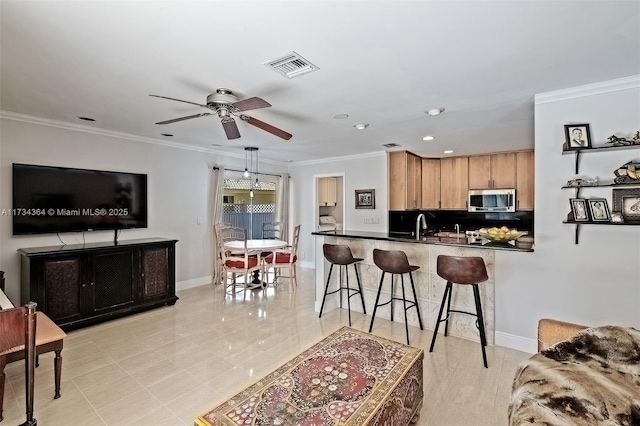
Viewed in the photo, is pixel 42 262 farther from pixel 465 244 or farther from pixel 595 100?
pixel 595 100

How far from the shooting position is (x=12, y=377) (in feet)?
8.07

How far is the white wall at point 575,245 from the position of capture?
2.44 m

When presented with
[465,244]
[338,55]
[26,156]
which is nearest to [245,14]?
[338,55]

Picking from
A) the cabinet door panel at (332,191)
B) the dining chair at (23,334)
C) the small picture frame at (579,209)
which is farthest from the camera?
the cabinet door panel at (332,191)

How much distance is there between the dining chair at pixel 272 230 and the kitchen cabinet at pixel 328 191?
1287 millimetres

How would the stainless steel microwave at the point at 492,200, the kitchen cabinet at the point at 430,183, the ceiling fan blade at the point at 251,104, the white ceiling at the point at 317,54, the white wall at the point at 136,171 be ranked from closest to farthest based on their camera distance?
the white ceiling at the point at 317,54 < the ceiling fan blade at the point at 251,104 < the white wall at the point at 136,171 < the stainless steel microwave at the point at 492,200 < the kitchen cabinet at the point at 430,183

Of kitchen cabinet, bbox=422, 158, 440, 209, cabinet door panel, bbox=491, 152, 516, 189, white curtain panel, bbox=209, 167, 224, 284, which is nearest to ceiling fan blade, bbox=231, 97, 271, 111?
white curtain panel, bbox=209, 167, 224, 284

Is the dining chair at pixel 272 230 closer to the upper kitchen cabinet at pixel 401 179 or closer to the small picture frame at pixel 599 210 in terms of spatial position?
the upper kitchen cabinet at pixel 401 179

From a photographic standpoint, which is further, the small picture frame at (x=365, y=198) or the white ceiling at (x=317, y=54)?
the small picture frame at (x=365, y=198)

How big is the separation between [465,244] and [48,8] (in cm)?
364

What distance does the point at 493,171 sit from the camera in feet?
18.8

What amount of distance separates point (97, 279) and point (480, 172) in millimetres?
6541

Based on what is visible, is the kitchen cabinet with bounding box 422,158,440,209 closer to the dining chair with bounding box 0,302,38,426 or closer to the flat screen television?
the flat screen television

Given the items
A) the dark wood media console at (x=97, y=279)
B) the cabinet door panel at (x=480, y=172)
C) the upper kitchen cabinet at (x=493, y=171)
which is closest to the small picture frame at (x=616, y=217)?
the upper kitchen cabinet at (x=493, y=171)
